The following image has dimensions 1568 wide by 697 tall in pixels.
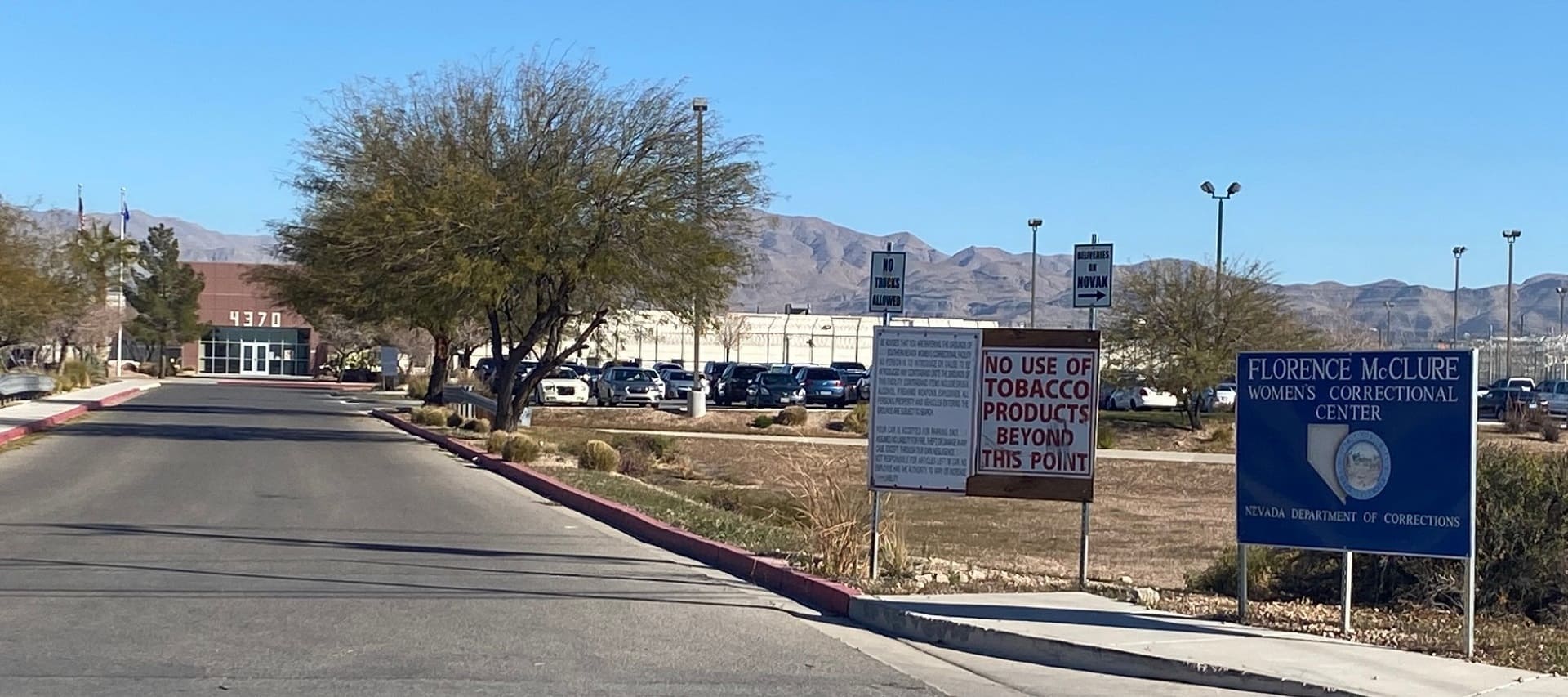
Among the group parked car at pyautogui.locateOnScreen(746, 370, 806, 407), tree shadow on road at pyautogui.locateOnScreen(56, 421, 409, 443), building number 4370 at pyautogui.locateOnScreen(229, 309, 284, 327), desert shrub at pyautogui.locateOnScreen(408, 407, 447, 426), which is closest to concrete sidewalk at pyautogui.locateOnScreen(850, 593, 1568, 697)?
tree shadow on road at pyautogui.locateOnScreen(56, 421, 409, 443)

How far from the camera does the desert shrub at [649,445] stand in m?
32.9

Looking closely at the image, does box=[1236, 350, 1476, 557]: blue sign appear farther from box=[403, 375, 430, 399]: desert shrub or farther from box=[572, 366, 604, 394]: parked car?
box=[572, 366, 604, 394]: parked car

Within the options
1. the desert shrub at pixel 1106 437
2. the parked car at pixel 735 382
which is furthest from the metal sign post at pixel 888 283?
the parked car at pixel 735 382

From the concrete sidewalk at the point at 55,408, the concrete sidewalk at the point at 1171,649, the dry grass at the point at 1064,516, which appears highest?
the concrete sidewalk at the point at 1171,649

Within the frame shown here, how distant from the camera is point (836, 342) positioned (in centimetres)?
11400

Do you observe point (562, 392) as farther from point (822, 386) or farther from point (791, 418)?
point (791, 418)

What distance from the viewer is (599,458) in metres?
27.6

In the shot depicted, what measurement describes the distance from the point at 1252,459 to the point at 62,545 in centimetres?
1065

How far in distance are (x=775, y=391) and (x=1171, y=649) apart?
4643cm

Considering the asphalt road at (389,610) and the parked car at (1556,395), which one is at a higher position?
the parked car at (1556,395)

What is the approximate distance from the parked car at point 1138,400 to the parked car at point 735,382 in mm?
13596

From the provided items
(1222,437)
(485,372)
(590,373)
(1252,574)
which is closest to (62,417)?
(1222,437)

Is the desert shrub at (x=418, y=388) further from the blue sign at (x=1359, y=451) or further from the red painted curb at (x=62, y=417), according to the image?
the blue sign at (x=1359, y=451)

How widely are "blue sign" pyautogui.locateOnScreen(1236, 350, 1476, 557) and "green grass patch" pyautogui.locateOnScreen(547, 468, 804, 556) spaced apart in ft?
16.0
